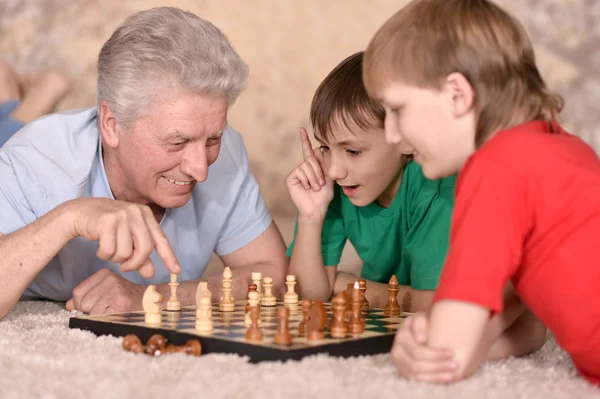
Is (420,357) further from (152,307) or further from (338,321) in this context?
(152,307)

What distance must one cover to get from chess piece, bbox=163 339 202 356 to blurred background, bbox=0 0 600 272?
A: 1.80 metres

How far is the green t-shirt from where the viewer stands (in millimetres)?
2027

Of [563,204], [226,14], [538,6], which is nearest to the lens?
[563,204]

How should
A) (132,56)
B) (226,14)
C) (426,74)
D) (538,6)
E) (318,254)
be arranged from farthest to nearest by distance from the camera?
(226,14)
(538,6)
(318,254)
(132,56)
(426,74)

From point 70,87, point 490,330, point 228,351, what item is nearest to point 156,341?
point 228,351

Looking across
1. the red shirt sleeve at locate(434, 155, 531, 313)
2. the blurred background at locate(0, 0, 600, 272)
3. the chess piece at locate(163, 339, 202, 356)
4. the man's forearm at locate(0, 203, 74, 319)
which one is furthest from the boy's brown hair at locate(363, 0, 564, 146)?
the blurred background at locate(0, 0, 600, 272)

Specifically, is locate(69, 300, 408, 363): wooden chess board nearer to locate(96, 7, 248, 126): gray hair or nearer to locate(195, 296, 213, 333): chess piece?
locate(195, 296, 213, 333): chess piece

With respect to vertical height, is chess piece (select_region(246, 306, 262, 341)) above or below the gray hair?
below

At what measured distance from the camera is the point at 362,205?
222cm

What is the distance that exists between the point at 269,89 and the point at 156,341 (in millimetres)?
2220

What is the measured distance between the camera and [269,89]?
3609 mm

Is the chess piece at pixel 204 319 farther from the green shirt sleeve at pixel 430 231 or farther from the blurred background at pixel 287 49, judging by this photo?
the blurred background at pixel 287 49

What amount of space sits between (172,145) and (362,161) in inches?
19.7

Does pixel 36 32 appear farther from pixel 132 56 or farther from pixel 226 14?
pixel 132 56
